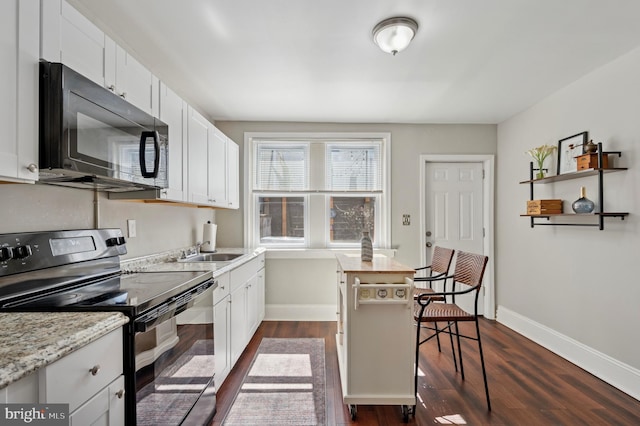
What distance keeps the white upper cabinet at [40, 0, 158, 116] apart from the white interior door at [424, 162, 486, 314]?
10.7 ft

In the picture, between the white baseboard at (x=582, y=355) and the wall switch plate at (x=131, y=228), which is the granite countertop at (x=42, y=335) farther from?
the white baseboard at (x=582, y=355)

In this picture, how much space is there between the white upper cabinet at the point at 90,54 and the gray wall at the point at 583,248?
338 centimetres

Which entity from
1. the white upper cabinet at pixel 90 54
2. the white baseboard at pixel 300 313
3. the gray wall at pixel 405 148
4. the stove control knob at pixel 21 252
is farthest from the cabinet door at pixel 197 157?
the white baseboard at pixel 300 313

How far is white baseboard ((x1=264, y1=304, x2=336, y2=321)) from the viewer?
3.80 meters

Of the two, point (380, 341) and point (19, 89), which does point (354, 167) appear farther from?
point (19, 89)

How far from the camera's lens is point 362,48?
2.21m

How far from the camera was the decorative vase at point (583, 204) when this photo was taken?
8.31ft

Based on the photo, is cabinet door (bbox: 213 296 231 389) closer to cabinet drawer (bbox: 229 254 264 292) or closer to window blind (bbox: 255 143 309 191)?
cabinet drawer (bbox: 229 254 264 292)

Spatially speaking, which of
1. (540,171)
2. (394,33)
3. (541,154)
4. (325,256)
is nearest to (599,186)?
(540,171)

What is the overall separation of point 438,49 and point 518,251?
254 centimetres

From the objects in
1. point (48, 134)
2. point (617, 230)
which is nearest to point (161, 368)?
point (48, 134)

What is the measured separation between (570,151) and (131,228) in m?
3.73

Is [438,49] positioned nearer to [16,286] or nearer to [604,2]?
[604,2]

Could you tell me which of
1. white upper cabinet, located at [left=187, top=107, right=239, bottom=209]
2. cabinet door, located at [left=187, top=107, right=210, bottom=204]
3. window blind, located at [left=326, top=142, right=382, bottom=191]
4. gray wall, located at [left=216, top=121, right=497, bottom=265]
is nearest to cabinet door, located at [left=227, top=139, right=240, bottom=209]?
white upper cabinet, located at [left=187, top=107, right=239, bottom=209]
